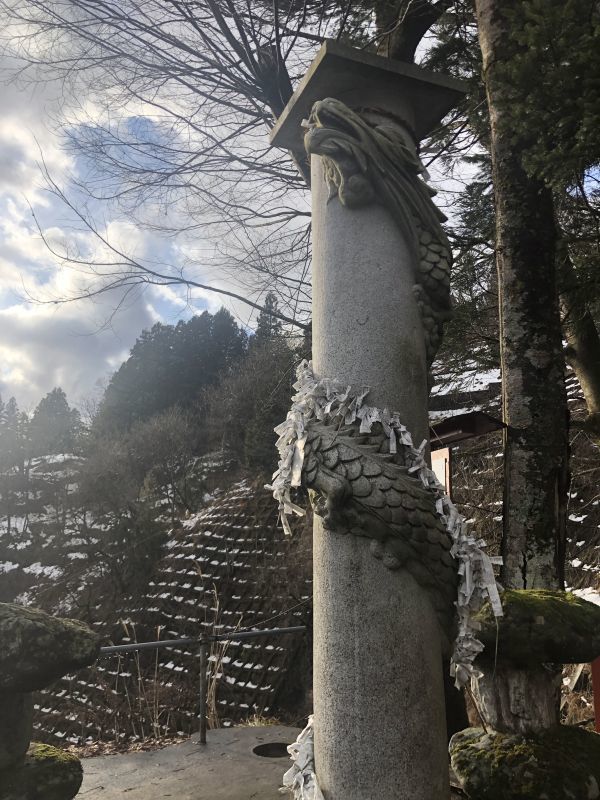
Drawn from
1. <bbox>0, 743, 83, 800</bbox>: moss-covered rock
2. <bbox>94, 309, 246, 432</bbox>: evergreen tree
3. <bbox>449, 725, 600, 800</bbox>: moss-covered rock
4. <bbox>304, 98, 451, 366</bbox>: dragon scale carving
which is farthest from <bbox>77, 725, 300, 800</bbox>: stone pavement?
<bbox>94, 309, 246, 432</bbox>: evergreen tree

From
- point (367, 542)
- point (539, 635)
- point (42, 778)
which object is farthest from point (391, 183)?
point (42, 778)

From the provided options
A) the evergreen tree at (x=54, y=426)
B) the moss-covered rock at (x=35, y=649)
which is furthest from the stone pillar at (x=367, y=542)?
the evergreen tree at (x=54, y=426)

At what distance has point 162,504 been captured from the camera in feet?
60.8

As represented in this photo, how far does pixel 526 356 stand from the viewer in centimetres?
391

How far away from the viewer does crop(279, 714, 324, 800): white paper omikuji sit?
2.04 meters

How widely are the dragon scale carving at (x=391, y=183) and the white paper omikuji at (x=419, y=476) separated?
53 cm

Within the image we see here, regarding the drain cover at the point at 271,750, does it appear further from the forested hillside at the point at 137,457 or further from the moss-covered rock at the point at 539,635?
the forested hillside at the point at 137,457

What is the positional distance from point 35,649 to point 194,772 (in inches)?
72.5

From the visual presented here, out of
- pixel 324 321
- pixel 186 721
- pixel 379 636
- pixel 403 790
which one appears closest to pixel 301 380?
pixel 324 321

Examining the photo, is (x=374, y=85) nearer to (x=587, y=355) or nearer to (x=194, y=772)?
(x=587, y=355)

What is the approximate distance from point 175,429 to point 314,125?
20.2m

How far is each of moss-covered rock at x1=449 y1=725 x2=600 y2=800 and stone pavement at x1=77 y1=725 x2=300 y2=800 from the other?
114 cm

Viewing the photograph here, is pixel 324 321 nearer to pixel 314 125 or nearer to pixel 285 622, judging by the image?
pixel 314 125

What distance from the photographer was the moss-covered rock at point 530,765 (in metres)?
2.62
